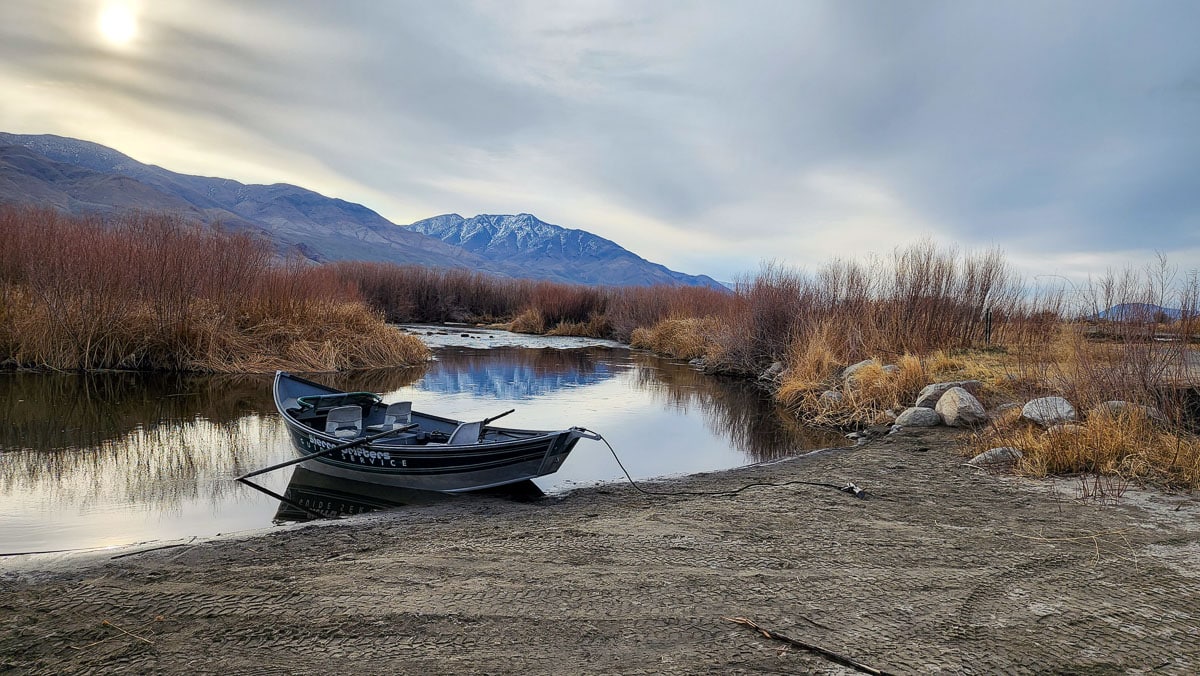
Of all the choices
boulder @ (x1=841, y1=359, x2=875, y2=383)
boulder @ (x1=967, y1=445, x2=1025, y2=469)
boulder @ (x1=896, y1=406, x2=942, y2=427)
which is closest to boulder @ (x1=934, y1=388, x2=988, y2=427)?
boulder @ (x1=896, y1=406, x2=942, y2=427)

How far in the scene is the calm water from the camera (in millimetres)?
6559

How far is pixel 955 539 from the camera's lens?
205 inches

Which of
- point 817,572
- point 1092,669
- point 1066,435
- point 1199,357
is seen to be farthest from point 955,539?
point 1199,357

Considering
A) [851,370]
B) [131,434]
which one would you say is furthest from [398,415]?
[851,370]

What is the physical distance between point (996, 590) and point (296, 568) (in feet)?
15.3

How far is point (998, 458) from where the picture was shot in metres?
7.96

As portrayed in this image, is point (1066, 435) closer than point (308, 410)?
Yes

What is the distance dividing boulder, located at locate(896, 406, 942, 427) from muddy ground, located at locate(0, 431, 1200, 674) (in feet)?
15.2

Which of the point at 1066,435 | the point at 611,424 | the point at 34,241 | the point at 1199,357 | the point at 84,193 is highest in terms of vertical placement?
the point at 84,193

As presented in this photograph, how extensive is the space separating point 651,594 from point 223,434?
8.65 m

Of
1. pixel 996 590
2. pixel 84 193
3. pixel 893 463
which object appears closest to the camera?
pixel 996 590

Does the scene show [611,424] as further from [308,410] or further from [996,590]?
[996,590]

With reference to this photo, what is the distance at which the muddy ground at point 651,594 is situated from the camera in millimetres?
3223

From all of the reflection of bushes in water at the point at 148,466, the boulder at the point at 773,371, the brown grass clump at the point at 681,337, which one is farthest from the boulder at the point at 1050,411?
the brown grass clump at the point at 681,337
